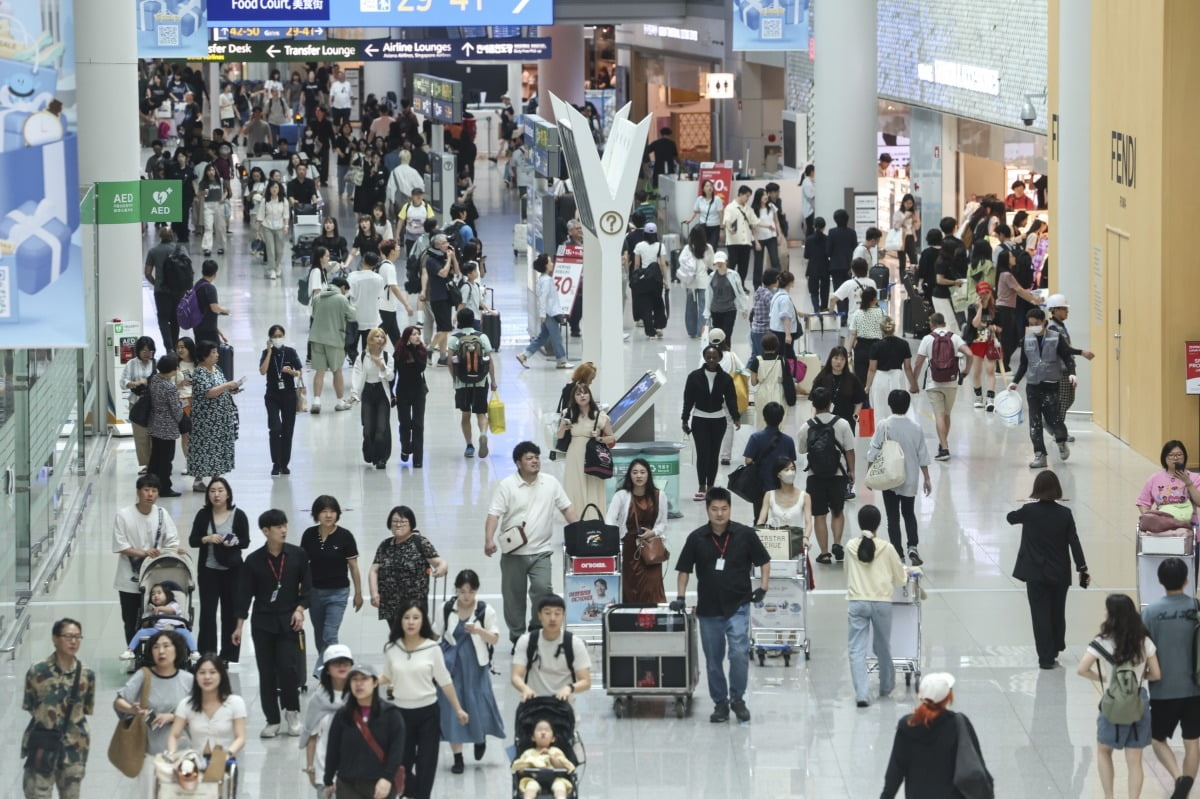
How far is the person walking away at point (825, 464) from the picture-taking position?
49.7 feet

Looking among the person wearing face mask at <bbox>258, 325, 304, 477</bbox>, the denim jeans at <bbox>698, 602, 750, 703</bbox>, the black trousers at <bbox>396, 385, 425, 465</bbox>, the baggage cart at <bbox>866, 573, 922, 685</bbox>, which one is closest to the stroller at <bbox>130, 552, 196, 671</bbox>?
the denim jeans at <bbox>698, 602, 750, 703</bbox>

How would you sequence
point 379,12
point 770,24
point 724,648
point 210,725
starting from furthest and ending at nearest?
point 379,12 < point 770,24 < point 724,648 < point 210,725

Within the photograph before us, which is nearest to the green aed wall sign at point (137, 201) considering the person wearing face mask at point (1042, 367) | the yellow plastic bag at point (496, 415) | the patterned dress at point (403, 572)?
the yellow plastic bag at point (496, 415)

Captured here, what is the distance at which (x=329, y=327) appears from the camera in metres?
21.0

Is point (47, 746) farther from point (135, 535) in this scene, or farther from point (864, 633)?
point (864, 633)

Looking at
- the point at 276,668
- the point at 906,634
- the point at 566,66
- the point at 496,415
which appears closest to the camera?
the point at 276,668

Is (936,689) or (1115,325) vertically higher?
(1115,325)

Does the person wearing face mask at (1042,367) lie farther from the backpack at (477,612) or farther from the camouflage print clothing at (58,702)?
the camouflage print clothing at (58,702)

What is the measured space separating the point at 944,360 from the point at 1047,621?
20.2 feet

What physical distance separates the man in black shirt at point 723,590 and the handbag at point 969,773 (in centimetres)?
283

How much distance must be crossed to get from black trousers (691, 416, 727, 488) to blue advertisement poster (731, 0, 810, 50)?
1481 centimetres

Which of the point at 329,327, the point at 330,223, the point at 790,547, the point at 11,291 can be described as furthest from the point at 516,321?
the point at 11,291

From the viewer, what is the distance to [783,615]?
520 inches

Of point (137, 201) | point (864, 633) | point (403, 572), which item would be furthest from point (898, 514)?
point (137, 201)
